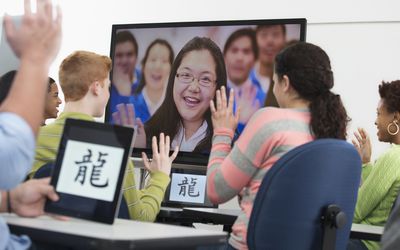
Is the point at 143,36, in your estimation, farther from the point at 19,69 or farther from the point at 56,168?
the point at 19,69

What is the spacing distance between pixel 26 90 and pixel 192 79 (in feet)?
9.59

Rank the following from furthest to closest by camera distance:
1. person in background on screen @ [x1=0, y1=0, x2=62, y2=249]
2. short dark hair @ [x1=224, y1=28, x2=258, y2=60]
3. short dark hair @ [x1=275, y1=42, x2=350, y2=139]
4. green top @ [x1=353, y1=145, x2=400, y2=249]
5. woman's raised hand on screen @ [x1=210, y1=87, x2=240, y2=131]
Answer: short dark hair @ [x1=224, y1=28, x2=258, y2=60] → green top @ [x1=353, y1=145, x2=400, y2=249] → woman's raised hand on screen @ [x1=210, y1=87, x2=240, y2=131] → short dark hair @ [x1=275, y1=42, x2=350, y2=139] → person in background on screen @ [x1=0, y1=0, x2=62, y2=249]

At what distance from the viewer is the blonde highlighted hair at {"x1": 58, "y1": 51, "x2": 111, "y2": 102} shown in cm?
229

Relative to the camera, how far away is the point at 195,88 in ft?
13.2

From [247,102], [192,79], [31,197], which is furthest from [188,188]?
[31,197]

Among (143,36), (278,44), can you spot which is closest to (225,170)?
(278,44)

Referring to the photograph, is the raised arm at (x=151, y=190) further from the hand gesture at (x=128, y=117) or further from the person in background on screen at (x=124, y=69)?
the person in background on screen at (x=124, y=69)

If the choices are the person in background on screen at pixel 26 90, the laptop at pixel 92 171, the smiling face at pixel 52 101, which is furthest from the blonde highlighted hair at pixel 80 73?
the smiling face at pixel 52 101

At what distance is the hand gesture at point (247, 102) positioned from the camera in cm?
387

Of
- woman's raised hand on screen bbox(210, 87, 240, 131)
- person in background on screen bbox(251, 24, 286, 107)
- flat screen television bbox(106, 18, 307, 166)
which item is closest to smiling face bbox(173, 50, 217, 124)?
flat screen television bbox(106, 18, 307, 166)

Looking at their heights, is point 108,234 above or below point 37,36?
below

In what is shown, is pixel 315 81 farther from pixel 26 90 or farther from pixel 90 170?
pixel 26 90

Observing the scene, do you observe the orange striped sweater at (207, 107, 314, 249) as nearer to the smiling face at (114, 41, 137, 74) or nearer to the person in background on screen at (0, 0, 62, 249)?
the person in background on screen at (0, 0, 62, 249)

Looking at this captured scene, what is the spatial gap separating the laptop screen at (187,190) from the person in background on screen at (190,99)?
Result: 0.40 m
